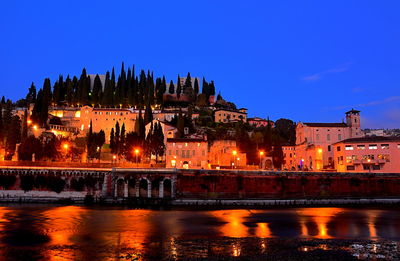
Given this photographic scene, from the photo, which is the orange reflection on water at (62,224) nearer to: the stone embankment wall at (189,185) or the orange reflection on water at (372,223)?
the stone embankment wall at (189,185)

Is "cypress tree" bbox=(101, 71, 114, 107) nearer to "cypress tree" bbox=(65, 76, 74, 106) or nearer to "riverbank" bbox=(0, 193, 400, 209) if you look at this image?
"cypress tree" bbox=(65, 76, 74, 106)

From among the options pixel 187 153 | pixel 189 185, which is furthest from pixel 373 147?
pixel 189 185

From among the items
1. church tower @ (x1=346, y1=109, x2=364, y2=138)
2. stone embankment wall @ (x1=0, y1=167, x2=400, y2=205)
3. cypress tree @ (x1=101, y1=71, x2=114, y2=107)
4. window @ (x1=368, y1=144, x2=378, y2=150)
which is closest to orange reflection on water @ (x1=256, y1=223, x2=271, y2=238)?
stone embankment wall @ (x1=0, y1=167, x2=400, y2=205)

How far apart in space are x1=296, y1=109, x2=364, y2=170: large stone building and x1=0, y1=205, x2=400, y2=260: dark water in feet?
122

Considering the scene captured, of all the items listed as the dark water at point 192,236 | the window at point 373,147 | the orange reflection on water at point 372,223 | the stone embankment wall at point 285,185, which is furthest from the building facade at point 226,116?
the dark water at point 192,236

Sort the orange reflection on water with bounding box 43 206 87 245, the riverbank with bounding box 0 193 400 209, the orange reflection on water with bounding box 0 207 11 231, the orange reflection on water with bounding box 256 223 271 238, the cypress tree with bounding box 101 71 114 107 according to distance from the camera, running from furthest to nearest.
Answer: the cypress tree with bounding box 101 71 114 107 < the riverbank with bounding box 0 193 400 209 < the orange reflection on water with bounding box 0 207 11 231 < the orange reflection on water with bounding box 256 223 271 238 < the orange reflection on water with bounding box 43 206 87 245

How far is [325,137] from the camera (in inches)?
3177

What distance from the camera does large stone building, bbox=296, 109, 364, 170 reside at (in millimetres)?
79062

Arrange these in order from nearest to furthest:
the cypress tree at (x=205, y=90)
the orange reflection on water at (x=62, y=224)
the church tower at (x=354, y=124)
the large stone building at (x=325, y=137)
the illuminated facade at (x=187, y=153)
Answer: the orange reflection on water at (x=62, y=224) < the illuminated facade at (x=187, y=153) < the large stone building at (x=325, y=137) < the church tower at (x=354, y=124) < the cypress tree at (x=205, y=90)

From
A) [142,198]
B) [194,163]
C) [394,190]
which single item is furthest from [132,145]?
[394,190]

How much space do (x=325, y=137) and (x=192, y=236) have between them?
60707 millimetres

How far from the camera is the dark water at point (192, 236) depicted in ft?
71.5

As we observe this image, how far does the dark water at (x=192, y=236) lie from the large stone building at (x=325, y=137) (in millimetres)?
37075

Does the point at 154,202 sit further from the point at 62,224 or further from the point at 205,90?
the point at 205,90
